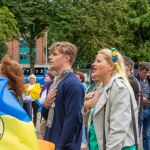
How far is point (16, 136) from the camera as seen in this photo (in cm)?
165

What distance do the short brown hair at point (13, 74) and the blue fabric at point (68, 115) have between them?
0.36 meters

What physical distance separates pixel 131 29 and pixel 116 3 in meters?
4.27

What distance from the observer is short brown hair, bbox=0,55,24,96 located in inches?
157

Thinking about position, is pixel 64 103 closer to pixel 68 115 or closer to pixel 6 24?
pixel 68 115

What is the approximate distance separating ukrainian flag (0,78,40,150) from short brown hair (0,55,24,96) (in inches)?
89.8

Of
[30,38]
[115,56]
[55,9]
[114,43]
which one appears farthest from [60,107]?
[30,38]

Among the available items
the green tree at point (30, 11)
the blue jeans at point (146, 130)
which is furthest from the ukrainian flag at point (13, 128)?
the green tree at point (30, 11)

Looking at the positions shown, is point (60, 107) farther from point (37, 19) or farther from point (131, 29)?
point (131, 29)

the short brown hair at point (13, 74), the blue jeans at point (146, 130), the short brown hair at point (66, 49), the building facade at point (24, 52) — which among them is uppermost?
the short brown hair at point (66, 49)

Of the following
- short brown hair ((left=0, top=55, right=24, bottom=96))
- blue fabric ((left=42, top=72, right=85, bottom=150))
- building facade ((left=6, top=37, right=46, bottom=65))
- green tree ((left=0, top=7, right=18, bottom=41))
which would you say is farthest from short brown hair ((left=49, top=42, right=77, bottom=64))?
building facade ((left=6, top=37, right=46, bottom=65))

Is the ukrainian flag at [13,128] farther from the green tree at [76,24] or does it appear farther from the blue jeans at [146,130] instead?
the green tree at [76,24]

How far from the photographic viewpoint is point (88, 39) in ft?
115

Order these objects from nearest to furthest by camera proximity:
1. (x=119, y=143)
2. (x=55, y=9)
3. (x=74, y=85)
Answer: (x=119, y=143), (x=74, y=85), (x=55, y=9)

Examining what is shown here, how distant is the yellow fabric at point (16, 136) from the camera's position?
1613 millimetres
